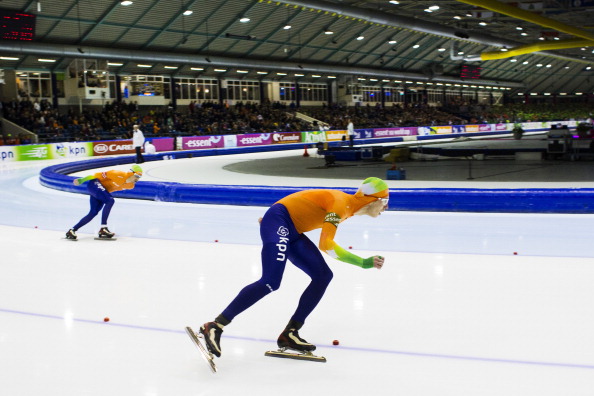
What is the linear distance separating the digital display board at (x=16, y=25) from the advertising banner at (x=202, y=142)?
27.3 ft

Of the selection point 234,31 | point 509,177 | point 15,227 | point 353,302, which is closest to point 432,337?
point 353,302

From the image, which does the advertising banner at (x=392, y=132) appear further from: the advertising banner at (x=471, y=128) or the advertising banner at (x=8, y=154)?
the advertising banner at (x=8, y=154)

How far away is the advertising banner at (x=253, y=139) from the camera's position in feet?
107

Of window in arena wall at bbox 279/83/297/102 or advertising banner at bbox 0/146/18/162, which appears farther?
window in arena wall at bbox 279/83/297/102

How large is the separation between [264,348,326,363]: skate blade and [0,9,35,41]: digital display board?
24.3 metres

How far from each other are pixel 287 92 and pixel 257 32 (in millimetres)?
13562

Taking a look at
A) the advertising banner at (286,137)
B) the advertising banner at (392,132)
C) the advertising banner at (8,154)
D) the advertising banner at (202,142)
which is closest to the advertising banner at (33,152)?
the advertising banner at (8,154)

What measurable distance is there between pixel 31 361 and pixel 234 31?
103ft

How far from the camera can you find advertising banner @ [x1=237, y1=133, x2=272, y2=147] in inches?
1281

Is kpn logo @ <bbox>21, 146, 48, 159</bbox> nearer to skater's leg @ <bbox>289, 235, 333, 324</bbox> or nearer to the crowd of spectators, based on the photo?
the crowd of spectators

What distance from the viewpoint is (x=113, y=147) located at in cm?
2714

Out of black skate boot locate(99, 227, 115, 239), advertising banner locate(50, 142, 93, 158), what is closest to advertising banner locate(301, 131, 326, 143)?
advertising banner locate(50, 142, 93, 158)

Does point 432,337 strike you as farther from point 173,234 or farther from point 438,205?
point 438,205

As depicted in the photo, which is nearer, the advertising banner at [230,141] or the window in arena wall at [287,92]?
the advertising banner at [230,141]
